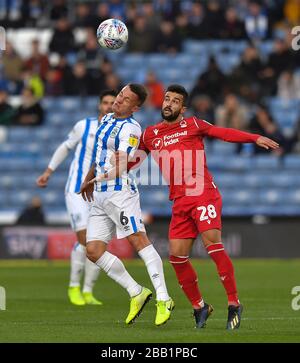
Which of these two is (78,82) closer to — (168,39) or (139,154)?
(168,39)

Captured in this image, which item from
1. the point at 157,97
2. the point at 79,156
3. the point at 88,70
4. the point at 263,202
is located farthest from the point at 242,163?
the point at 79,156

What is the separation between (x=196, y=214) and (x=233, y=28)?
1772cm

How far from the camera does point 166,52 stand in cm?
2791

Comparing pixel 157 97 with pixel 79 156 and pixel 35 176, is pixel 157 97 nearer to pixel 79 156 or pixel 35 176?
pixel 35 176

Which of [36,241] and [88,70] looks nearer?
[36,241]

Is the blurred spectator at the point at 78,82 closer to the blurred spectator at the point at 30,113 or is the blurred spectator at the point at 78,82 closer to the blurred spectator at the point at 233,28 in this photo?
the blurred spectator at the point at 30,113

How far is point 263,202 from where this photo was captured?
993 inches

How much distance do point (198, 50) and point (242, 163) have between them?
4.08 meters

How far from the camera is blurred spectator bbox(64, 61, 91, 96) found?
88.5 feet

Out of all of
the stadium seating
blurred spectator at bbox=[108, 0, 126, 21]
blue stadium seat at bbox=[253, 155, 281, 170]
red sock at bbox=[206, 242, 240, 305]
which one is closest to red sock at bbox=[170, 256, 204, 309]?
red sock at bbox=[206, 242, 240, 305]

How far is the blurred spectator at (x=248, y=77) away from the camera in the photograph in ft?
86.1

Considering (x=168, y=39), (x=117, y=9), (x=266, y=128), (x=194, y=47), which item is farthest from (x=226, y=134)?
(x=117, y=9)

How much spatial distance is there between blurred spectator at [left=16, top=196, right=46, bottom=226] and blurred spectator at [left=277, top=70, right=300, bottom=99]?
6.92 m

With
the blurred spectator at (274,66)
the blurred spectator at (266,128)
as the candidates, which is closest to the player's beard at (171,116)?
the blurred spectator at (266,128)
